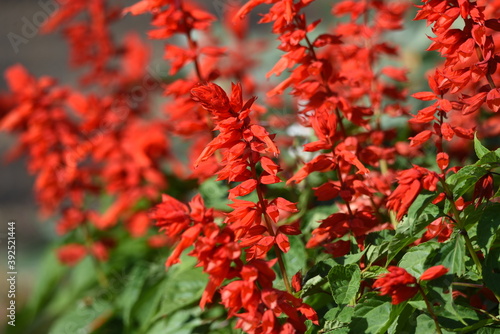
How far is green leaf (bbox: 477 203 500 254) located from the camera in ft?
3.57

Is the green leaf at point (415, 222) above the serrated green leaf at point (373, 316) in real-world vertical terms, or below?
above

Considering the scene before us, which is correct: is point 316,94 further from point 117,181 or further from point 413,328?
point 117,181

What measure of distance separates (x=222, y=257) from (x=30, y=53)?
30.8ft

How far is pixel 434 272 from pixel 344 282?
18cm

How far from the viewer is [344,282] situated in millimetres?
1161

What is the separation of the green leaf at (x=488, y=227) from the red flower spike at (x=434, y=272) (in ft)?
0.32

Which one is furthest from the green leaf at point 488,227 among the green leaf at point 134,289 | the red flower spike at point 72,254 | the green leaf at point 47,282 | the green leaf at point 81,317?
the green leaf at point 47,282

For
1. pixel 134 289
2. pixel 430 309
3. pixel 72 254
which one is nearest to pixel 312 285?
pixel 430 309

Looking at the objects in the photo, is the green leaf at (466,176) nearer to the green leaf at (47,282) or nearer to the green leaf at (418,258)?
the green leaf at (418,258)

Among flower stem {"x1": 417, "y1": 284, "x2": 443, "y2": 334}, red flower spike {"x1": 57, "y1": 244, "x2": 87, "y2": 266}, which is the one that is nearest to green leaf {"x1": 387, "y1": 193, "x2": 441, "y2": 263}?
flower stem {"x1": 417, "y1": 284, "x2": 443, "y2": 334}

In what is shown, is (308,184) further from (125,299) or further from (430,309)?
(430,309)

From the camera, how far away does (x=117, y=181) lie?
105 inches

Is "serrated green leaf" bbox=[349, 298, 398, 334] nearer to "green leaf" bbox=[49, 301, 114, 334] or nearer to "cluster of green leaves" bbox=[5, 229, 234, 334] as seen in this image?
"cluster of green leaves" bbox=[5, 229, 234, 334]

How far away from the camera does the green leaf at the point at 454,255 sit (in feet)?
3.52
